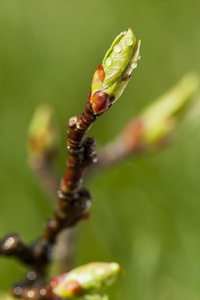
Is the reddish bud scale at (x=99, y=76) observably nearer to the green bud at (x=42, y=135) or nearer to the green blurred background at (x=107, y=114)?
the green bud at (x=42, y=135)

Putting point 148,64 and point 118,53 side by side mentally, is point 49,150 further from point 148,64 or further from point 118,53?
point 148,64

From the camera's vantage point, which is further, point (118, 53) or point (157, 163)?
point (157, 163)

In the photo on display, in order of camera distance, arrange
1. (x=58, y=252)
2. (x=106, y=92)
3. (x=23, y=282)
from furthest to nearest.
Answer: (x=58, y=252) → (x=23, y=282) → (x=106, y=92)

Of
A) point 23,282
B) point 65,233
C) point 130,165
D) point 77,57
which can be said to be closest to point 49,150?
point 65,233

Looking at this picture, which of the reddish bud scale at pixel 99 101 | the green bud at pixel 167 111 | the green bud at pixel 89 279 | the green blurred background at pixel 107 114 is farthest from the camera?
the green blurred background at pixel 107 114

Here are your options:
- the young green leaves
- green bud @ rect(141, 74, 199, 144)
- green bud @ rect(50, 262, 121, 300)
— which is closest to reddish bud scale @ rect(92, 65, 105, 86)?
the young green leaves

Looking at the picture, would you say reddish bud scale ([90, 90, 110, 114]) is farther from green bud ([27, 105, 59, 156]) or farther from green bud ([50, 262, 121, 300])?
green bud ([27, 105, 59, 156])

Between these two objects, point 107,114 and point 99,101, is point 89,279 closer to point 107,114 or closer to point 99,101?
point 99,101

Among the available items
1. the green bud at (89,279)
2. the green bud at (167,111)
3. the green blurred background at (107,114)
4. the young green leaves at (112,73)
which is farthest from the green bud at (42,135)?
the young green leaves at (112,73)
